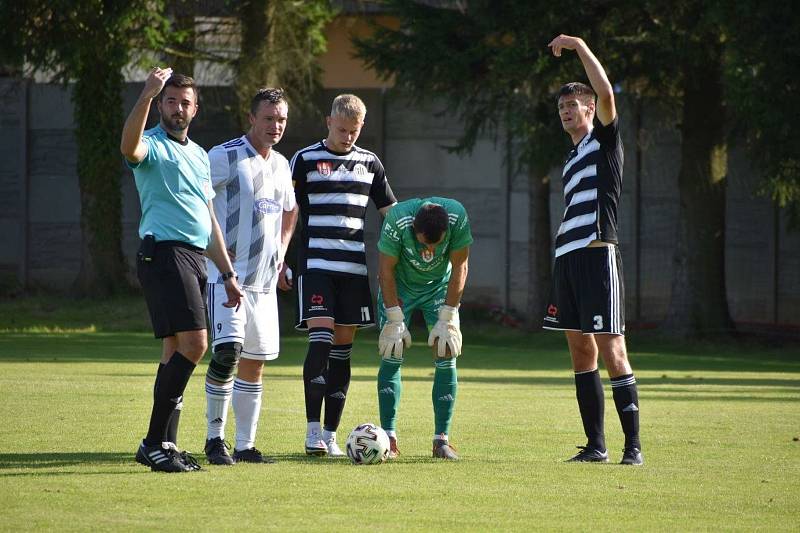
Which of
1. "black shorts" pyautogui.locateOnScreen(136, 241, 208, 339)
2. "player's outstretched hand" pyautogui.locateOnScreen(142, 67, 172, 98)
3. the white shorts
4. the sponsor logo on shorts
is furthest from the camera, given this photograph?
the sponsor logo on shorts

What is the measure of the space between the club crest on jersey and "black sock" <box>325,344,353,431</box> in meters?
1.18

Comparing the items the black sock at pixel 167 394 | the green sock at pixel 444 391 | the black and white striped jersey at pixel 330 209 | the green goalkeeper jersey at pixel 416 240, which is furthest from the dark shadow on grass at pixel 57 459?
the green goalkeeper jersey at pixel 416 240

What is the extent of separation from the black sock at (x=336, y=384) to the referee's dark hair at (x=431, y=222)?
3.73ft

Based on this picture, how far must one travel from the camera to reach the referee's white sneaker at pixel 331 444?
28.7ft

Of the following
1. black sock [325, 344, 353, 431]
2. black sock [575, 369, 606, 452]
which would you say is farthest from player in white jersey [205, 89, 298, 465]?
black sock [575, 369, 606, 452]

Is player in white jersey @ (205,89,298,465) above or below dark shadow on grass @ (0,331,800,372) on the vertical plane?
above

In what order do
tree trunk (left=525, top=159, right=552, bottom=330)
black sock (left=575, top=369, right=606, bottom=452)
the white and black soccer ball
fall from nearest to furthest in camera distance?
the white and black soccer ball → black sock (left=575, top=369, right=606, bottom=452) → tree trunk (left=525, top=159, right=552, bottom=330)

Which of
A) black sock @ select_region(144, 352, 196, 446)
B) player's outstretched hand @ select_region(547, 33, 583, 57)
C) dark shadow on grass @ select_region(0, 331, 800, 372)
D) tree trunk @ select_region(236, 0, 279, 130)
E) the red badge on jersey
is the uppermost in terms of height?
tree trunk @ select_region(236, 0, 279, 130)

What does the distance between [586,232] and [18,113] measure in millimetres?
22010

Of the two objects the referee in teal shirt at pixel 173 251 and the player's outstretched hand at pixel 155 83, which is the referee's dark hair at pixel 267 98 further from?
the player's outstretched hand at pixel 155 83

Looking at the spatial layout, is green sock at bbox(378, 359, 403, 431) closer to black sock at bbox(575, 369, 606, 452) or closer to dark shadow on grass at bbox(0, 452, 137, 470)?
black sock at bbox(575, 369, 606, 452)

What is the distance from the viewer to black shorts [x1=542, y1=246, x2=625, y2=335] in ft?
27.7

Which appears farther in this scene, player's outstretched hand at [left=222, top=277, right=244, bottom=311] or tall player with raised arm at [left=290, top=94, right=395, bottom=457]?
tall player with raised arm at [left=290, top=94, right=395, bottom=457]

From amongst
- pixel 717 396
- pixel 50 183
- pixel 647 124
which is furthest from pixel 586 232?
pixel 50 183
